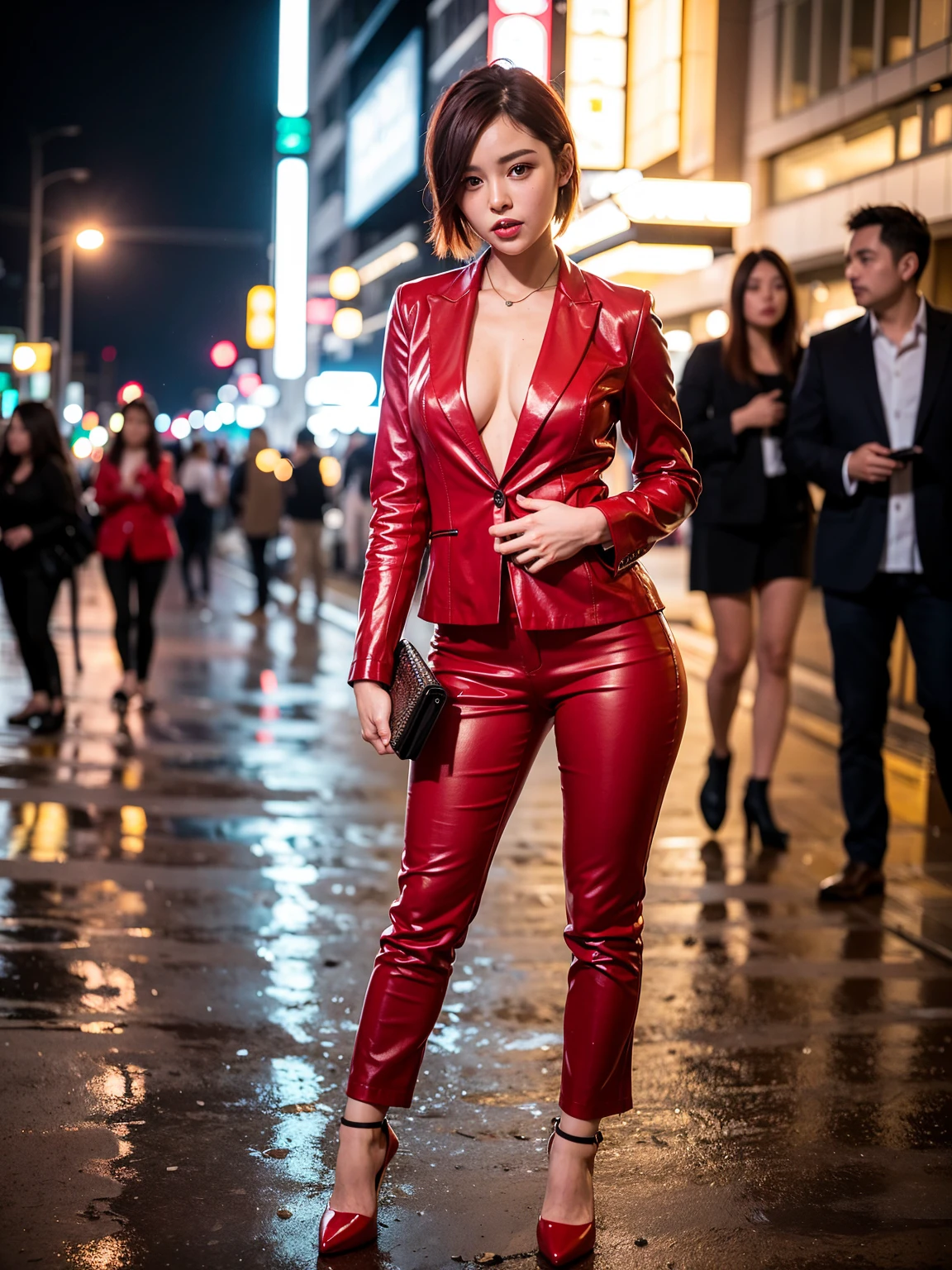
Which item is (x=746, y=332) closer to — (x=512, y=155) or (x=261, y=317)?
(x=512, y=155)

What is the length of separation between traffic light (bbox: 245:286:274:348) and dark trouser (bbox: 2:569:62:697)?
41175mm

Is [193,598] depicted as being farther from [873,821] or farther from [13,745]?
[873,821]

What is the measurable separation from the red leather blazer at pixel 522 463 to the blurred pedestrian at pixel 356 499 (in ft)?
55.6

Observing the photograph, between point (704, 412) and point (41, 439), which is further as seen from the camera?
point (41, 439)

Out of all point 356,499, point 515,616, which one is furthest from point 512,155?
point 356,499

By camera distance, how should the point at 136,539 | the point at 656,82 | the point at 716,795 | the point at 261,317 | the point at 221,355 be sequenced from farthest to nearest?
1. the point at 261,317
2. the point at 221,355
3. the point at 656,82
4. the point at 136,539
5. the point at 716,795

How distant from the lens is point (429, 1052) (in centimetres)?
418

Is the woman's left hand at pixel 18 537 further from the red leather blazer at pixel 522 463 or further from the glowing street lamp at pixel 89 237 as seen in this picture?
the glowing street lamp at pixel 89 237

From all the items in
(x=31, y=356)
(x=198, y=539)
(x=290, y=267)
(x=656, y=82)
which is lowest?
(x=198, y=539)

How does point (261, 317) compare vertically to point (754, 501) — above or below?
above

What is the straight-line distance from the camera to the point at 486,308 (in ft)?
10.1

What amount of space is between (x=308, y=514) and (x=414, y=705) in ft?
48.4

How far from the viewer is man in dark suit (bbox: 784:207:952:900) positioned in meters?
5.39

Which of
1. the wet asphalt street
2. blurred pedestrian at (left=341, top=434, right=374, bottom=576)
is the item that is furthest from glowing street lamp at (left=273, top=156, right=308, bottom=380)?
the wet asphalt street
